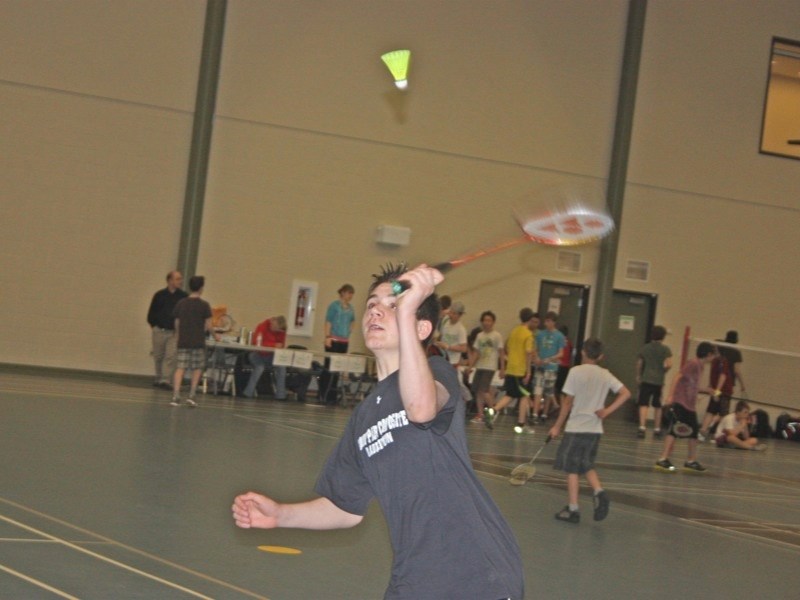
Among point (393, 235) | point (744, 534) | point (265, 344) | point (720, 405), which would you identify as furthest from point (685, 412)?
point (393, 235)

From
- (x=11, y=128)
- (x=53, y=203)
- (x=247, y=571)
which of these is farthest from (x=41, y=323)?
(x=247, y=571)

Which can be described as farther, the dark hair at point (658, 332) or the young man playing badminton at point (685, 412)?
the dark hair at point (658, 332)

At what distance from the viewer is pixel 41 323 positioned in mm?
20344

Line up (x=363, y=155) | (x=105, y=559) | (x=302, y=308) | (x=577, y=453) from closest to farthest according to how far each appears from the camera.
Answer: (x=105, y=559) → (x=577, y=453) → (x=302, y=308) → (x=363, y=155)

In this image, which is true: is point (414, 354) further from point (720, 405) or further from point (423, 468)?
point (720, 405)

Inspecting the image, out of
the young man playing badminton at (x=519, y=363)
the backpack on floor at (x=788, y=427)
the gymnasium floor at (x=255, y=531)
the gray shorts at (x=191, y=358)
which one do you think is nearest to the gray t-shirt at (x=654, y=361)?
the young man playing badminton at (x=519, y=363)

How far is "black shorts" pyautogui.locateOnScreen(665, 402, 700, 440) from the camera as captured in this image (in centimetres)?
1530

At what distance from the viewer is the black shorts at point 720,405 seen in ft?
73.6

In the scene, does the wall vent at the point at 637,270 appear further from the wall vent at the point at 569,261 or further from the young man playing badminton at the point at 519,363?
the young man playing badminton at the point at 519,363

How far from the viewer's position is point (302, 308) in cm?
2234

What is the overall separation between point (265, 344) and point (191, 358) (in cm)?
351

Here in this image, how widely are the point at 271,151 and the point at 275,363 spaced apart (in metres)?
4.27

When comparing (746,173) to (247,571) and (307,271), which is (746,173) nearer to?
(307,271)

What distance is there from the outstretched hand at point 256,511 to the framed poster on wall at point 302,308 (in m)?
18.6
